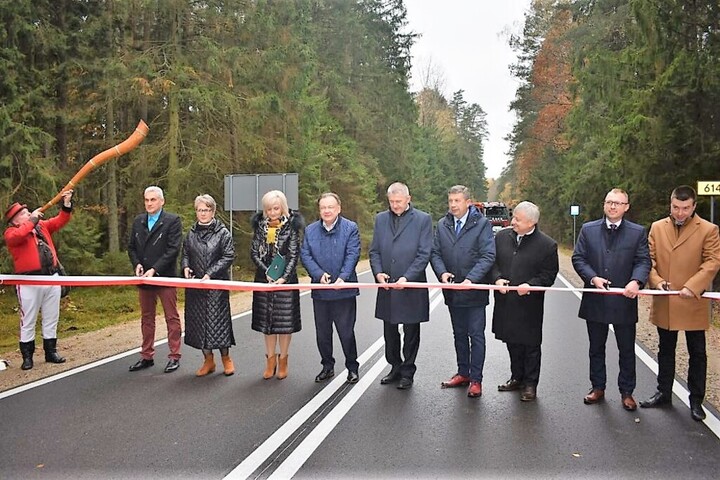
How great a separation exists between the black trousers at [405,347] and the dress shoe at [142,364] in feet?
9.42

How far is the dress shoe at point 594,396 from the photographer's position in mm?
6088

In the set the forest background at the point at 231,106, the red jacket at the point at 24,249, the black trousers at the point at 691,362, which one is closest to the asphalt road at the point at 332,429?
the black trousers at the point at 691,362

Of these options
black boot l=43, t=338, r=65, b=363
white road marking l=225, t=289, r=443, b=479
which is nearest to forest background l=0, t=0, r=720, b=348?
black boot l=43, t=338, r=65, b=363

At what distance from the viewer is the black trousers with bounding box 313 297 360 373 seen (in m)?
6.94

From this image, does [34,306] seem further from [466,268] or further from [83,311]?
[83,311]

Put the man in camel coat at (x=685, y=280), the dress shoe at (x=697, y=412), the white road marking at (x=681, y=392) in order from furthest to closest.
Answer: the man in camel coat at (x=685, y=280), the dress shoe at (x=697, y=412), the white road marking at (x=681, y=392)

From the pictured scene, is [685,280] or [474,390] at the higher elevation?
[685,280]

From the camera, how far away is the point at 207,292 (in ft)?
23.5

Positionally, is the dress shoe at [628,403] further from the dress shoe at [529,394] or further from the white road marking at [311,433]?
the white road marking at [311,433]

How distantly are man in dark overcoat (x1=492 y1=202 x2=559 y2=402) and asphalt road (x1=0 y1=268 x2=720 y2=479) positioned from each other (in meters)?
0.39

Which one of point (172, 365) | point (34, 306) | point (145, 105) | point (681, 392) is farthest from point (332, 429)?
point (145, 105)

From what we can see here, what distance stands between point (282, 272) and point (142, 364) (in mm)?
2147

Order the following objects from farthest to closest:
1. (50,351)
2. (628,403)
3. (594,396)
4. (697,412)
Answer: (50,351) → (594,396) → (628,403) → (697,412)

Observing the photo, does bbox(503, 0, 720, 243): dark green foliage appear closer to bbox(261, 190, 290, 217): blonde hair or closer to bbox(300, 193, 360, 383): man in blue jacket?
bbox(300, 193, 360, 383): man in blue jacket
